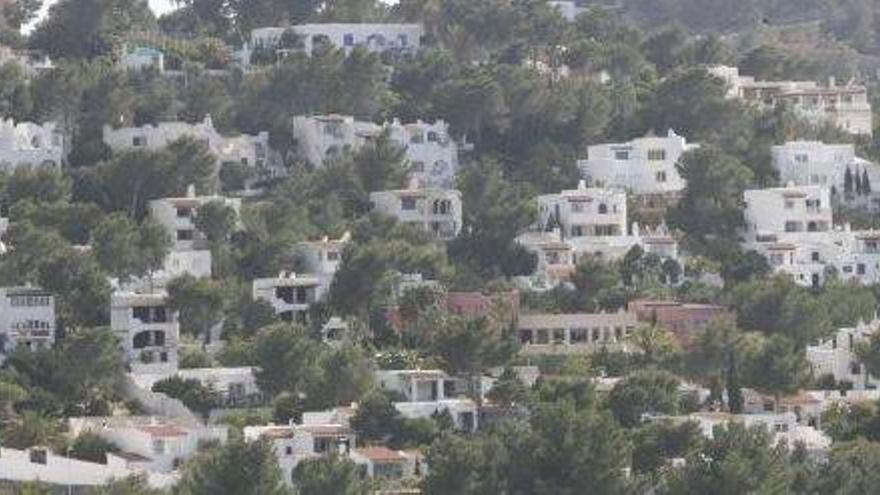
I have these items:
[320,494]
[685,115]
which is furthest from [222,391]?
[685,115]

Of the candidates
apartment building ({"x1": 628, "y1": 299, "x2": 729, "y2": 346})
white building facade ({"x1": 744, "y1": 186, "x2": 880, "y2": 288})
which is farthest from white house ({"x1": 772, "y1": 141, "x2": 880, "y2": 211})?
apartment building ({"x1": 628, "y1": 299, "x2": 729, "y2": 346})

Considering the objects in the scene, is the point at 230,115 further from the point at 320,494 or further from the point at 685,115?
the point at 320,494

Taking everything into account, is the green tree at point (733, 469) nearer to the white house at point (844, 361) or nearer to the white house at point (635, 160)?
the white house at point (844, 361)

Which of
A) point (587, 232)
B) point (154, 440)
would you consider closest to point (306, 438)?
point (154, 440)

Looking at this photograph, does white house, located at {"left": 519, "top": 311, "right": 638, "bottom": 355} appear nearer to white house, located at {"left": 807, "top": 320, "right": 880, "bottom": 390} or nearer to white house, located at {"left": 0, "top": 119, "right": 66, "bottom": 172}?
white house, located at {"left": 807, "top": 320, "right": 880, "bottom": 390}

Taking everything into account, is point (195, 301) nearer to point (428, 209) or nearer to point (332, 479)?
point (428, 209)

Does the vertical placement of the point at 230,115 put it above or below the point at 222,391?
above
